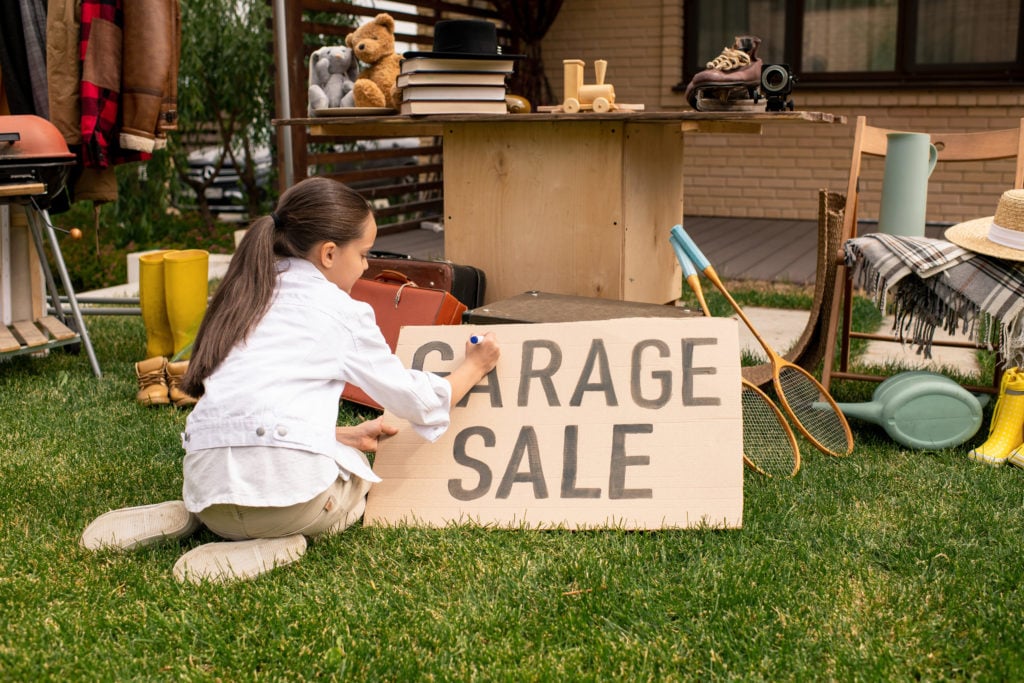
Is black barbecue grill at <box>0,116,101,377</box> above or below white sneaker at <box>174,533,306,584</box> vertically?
above

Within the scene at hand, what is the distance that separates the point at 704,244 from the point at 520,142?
12.3 feet

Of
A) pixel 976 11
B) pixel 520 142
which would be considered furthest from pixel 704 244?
pixel 520 142

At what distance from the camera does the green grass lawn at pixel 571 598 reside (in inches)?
89.7

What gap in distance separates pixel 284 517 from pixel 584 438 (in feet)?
2.76

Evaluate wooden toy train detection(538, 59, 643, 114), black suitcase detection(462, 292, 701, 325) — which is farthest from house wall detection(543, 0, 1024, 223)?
black suitcase detection(462, 292, 701, 325)

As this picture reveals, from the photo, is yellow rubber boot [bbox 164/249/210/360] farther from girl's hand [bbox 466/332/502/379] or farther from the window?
the window

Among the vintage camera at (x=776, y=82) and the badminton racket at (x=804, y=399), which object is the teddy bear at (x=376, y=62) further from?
the badminton racket at (x=804, y=399)

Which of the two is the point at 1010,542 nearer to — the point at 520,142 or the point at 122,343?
the point at 520,142

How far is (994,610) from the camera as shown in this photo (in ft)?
8.09

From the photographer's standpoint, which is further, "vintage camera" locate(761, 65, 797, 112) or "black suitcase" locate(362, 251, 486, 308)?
"black suitcase" locate(362, 251, 486, 308)

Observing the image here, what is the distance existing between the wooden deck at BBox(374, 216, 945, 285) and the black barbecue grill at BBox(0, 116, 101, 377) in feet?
6.39

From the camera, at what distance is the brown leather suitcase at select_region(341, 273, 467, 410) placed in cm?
400

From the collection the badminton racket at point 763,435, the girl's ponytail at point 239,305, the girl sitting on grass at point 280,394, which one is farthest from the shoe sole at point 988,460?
the girl's ponytail at point 239,305

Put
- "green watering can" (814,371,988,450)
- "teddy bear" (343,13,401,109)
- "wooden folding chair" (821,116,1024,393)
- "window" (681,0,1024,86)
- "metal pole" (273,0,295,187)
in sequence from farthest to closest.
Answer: "window" (681,0,1024,86), "metal pole" (273,0,295,187), "teddy bear" (343,13,401,109), "wooden folding chair" (821,116,1024,393), "green watering can" (814,371,988,450)
